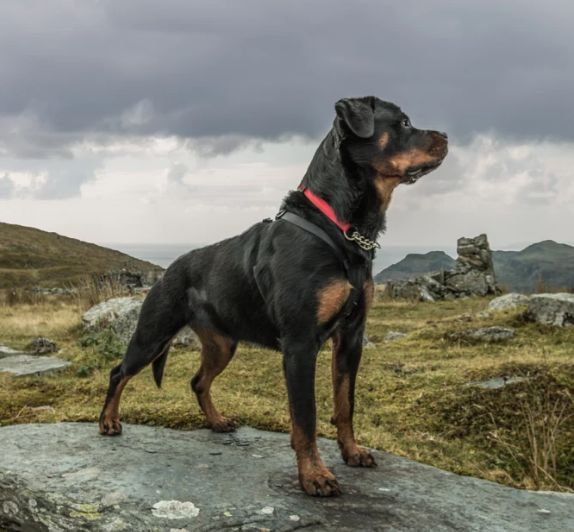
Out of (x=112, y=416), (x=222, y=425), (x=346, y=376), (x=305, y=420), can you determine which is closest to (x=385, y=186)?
(x=346, y=376)

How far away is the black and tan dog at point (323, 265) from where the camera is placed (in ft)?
14.4

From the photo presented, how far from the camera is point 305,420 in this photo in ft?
14.1

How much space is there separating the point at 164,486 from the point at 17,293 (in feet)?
94.7

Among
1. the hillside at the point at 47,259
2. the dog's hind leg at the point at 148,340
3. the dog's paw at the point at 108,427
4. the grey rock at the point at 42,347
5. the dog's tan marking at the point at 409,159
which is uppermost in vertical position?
the hillside at the point at 47,259

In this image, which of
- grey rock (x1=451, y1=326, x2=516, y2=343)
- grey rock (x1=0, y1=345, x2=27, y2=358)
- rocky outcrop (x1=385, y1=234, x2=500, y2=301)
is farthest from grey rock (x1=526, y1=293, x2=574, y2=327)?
rocky outcrop (x1=385, y1=234, x2=500, y2=301)

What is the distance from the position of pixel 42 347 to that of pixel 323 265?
36.2 ft

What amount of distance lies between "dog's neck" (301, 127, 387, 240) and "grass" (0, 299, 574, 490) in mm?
2279

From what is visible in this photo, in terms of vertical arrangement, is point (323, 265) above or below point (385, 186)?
below

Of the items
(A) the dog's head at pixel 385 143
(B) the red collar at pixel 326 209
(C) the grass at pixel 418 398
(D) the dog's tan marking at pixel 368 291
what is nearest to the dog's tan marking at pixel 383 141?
(A) the dog's head at pixel 385 143

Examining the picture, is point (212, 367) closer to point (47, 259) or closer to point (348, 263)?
point (348, 263)

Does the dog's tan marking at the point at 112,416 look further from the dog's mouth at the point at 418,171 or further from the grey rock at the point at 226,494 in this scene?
the dog's mouth at the point at 418,171

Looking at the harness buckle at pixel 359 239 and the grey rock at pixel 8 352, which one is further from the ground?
the harness buckle at pixel 359 239

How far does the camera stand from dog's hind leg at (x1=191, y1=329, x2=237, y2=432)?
18.9 feet

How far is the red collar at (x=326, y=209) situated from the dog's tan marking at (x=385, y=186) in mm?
315
